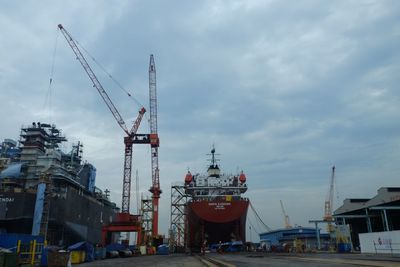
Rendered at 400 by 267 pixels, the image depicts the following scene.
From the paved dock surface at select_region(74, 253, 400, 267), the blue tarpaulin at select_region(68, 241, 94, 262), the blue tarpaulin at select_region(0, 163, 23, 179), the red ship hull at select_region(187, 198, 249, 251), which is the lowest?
the paved dock surface at select_region(74, 253, 400, 267)

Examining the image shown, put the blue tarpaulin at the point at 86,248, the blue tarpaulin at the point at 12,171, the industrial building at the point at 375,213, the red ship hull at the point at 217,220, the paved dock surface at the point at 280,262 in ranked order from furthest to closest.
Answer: the industrial building at the point at 375,213 < the blue tarpaulin at the point at 12,171 < the red ship hull at the point at 217,220 < the blue tarpaulin at the point at 86,248 < the paved dock surface at the point at 280,262

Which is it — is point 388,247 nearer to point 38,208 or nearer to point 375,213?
point 375,213

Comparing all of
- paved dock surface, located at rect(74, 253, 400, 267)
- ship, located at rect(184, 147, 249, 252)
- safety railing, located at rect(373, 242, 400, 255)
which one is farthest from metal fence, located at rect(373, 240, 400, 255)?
ship, located at rect(184, 147, 249, 252)

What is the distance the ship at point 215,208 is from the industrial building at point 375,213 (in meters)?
21.7

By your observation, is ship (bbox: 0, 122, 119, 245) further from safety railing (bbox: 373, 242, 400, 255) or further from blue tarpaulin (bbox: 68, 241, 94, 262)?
safety railing (bbox: 373, 242, 400, 255)

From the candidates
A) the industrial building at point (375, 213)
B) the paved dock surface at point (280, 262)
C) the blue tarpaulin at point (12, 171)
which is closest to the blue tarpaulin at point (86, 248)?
the paved dock surface at point (280, 262)

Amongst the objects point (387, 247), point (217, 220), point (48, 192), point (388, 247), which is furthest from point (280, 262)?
point (48, 192)

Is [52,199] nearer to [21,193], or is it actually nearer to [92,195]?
[21,193]

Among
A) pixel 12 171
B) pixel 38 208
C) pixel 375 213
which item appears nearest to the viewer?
pixel 38 208

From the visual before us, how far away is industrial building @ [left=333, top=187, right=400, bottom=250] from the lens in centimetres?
5519

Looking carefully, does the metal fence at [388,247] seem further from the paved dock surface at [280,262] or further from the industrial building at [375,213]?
the industrial building at [375,213]

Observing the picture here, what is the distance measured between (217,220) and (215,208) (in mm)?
1463

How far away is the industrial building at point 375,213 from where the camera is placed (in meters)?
55.2

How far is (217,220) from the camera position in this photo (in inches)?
1718
